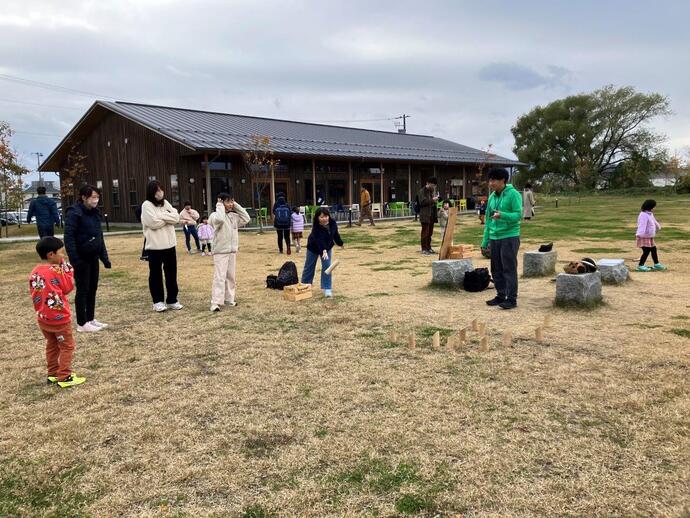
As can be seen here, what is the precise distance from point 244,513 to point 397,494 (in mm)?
757

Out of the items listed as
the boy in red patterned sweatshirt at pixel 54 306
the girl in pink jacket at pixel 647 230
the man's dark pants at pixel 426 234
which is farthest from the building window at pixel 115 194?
the girl in pink jacket at pixel 647 230

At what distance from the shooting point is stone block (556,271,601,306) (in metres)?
6.19

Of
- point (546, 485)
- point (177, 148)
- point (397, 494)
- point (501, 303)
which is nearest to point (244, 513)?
point (397, 494)

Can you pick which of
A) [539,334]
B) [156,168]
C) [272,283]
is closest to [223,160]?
[156,168]

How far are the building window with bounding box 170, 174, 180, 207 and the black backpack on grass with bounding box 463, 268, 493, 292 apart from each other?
717 inches

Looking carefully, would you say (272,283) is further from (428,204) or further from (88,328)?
(428,204)

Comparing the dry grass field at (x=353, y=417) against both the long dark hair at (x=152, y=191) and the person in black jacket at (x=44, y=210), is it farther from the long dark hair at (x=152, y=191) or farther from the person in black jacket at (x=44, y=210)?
the person in black jacket at (x=44, y=210)

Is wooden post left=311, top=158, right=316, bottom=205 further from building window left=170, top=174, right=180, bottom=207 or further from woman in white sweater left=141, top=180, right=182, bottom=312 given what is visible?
woman in white sweater left=141, top=180, right=182, bottom=312

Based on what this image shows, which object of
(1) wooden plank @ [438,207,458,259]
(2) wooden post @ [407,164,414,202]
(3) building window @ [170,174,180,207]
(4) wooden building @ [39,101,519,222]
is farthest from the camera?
(2) wooden post @ [407,164,414,202]

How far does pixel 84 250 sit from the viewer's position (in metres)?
5.79

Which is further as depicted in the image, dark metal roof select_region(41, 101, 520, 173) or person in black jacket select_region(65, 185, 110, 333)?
dark metal roof select_region(41, 101, 520, 173)

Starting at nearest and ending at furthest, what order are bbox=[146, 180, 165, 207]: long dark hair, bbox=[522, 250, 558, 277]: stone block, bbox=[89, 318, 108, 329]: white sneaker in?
1. bbox=[89, 318, 108, 329]: white sneaker
2. bbox=[146, 180, 165, 207]: long dark hair
3. bbox=[522, 250, 558, 277]: stone block

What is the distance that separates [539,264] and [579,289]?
7.68ft

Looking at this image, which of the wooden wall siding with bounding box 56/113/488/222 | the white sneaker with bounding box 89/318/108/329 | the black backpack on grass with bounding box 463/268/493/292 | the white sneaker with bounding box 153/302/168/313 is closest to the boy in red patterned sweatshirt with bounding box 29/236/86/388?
the white sneaker with bounding box 89/318/108/329
